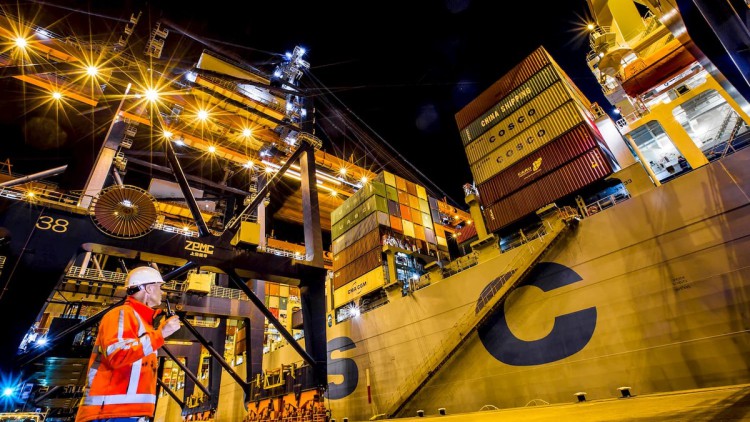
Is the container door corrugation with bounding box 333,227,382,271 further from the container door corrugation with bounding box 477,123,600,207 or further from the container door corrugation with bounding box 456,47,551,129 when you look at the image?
the container door corrugation with bounding box 456,47,551,129

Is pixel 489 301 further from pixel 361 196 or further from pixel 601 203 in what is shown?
pixel 361 196

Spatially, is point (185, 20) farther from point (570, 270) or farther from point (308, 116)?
point (570, 270)

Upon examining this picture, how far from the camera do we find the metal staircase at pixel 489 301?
1091cm

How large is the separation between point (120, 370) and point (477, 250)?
13709mm

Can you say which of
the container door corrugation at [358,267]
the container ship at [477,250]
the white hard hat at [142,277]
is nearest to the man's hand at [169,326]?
the white hard hat at [142,277]

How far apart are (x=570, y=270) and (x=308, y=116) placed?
1362 cm

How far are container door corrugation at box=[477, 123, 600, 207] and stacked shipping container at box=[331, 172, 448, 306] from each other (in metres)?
6.76

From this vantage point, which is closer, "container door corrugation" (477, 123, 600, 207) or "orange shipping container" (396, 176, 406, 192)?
"container door corrugation" (477, 123, 600, 207)

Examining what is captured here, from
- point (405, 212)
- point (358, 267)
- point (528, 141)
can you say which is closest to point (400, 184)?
point (405, 212)

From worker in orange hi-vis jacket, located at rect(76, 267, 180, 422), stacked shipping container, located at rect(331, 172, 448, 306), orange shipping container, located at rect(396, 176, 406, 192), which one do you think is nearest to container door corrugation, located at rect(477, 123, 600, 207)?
stacked shipping container, located at rect(331, 172, 448, 306)

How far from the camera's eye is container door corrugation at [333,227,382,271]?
19.5 metres

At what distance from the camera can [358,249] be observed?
20859mm

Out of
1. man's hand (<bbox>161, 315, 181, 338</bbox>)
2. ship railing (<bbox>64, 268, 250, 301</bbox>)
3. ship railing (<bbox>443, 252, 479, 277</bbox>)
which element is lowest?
man's hand (<bbox>161, 315, 181, 338</bbox>)

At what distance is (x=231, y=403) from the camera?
21609 millimetres
